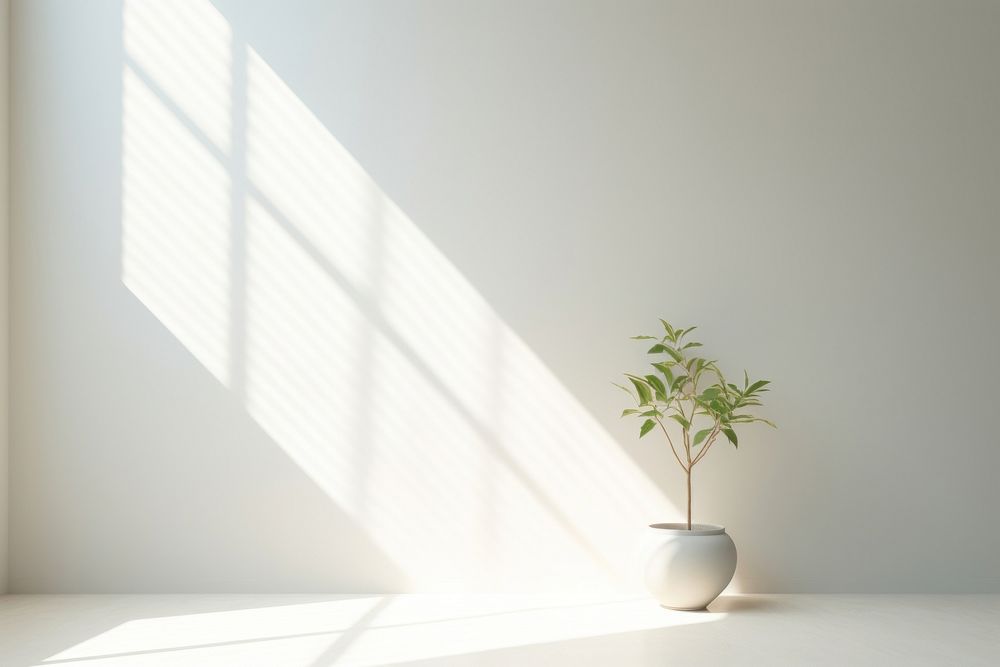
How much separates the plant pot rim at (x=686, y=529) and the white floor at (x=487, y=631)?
279mm

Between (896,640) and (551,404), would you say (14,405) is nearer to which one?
(551,404)

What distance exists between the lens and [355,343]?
391cm

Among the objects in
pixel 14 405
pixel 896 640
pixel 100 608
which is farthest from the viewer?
pixel 14 405

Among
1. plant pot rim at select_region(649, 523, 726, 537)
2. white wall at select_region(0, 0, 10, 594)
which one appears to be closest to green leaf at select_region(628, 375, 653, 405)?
plant pot rim at select_region(649, 523, 726, 537)

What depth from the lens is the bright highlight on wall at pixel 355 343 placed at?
3.88 m

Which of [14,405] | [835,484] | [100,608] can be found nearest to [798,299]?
[835,484]

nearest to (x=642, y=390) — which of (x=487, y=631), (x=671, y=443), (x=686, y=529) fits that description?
(x=671, y=443)

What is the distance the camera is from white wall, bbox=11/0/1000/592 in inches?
153

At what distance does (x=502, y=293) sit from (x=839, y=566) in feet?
5.67

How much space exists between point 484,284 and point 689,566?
53.1 inches

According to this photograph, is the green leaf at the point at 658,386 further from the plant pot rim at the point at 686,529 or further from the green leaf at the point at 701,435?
the plant pot rim at the point at 686,529

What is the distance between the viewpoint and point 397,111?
3973 millimetres

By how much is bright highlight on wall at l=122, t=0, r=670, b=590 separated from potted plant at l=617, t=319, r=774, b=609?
0.24 metres

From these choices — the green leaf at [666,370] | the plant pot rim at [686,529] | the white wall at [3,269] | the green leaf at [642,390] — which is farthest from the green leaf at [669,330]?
the white wall at [3,269]
